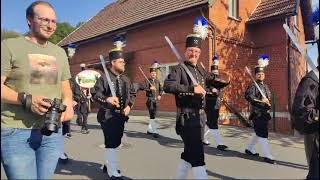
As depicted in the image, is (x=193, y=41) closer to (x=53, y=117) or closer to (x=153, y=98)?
(x=53, y=117)

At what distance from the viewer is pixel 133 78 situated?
74.1 feet

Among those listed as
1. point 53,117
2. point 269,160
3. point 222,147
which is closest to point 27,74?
point 53,117

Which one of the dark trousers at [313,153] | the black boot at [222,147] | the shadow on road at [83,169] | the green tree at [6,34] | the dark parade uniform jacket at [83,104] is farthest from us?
the dark parade uniform jacket at [83,104]

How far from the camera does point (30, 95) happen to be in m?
3.45

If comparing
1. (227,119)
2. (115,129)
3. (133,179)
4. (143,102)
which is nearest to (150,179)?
(133,179)

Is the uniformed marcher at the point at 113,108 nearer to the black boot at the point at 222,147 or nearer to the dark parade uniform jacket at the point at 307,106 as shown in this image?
the dark parade uniform jacket at the point at 307,106

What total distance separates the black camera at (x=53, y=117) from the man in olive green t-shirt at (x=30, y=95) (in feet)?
0.14

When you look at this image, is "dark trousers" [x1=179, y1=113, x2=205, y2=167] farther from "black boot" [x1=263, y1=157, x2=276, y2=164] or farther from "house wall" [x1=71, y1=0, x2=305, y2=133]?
"house wall" [x1=71, y1=0, x2=305, y2=133]

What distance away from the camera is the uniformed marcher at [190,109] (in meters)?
5.61

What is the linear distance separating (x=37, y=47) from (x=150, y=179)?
13.0ft

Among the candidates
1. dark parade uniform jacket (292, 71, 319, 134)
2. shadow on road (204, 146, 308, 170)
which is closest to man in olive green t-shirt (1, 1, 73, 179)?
dark parade uniform jacket (292, 71, 319, 134)

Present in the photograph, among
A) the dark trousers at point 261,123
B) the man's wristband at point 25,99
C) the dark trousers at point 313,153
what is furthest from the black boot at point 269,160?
the man's wristband at point 25,99

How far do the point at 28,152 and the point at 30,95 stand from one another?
1.45 feet

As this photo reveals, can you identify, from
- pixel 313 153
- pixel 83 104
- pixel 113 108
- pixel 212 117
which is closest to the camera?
pixel 313 153
